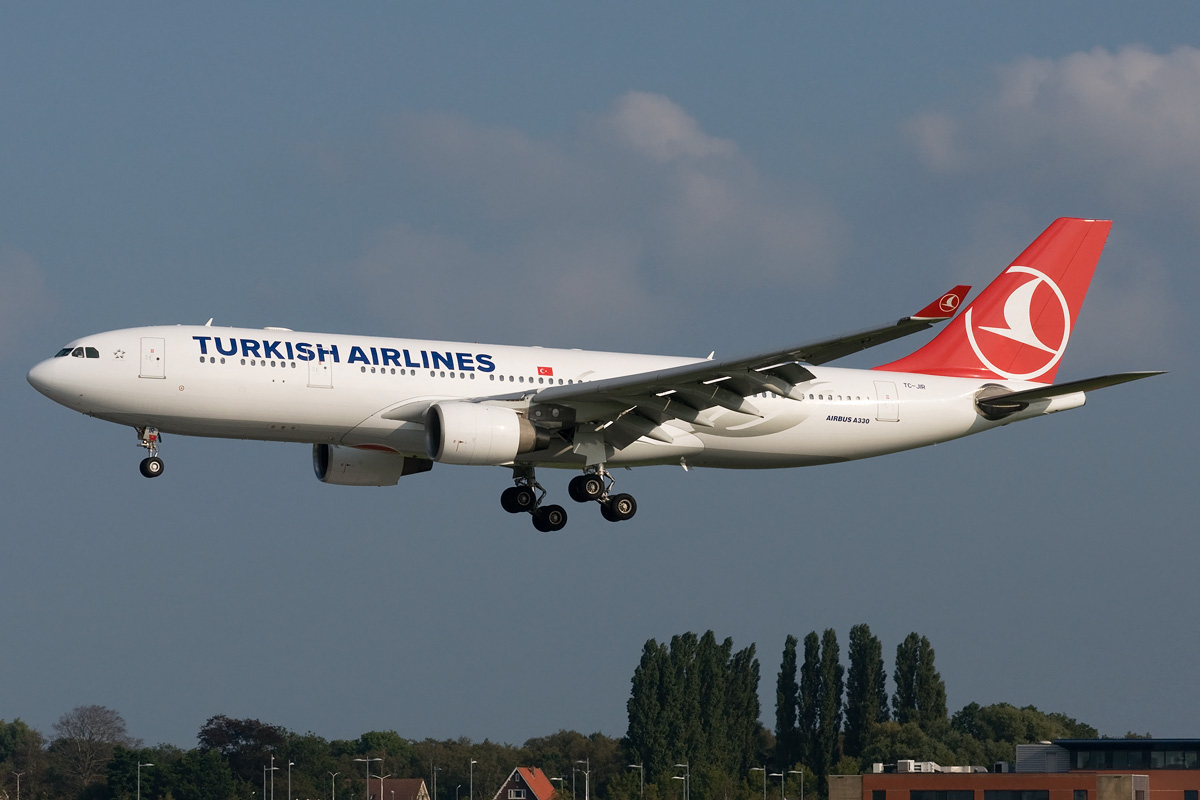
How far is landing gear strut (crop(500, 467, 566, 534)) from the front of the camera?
150ft

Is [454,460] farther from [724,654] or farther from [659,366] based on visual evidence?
[724,654]

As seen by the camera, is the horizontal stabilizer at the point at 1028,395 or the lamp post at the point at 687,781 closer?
the horizontal stabilizer at the point at 1028,395

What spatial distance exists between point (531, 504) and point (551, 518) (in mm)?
691

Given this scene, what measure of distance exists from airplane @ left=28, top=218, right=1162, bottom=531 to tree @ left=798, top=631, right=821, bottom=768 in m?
59.4

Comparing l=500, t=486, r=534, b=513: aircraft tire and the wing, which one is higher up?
the wing

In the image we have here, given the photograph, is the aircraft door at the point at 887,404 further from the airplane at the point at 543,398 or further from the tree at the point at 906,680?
the tree at the point at 906,680

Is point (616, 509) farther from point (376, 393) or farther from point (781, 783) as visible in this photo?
point (781, 783)

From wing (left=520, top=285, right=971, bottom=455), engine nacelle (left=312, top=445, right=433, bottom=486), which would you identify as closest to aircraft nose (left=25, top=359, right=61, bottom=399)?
engine nacelle (left=312, top=445, right=433, bottom=486)

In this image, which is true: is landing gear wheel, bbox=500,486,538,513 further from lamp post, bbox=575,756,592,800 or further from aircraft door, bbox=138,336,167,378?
lamp post, bbox=575,756,592,800

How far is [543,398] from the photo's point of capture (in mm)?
41125

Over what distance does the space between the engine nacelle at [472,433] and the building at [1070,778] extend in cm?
3725

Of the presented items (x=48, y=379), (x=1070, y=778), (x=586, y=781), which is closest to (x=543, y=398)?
(x=48, y=379)

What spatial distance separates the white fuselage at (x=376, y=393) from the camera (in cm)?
3959

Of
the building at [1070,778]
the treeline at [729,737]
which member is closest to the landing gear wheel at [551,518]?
the building at [1070,778]
